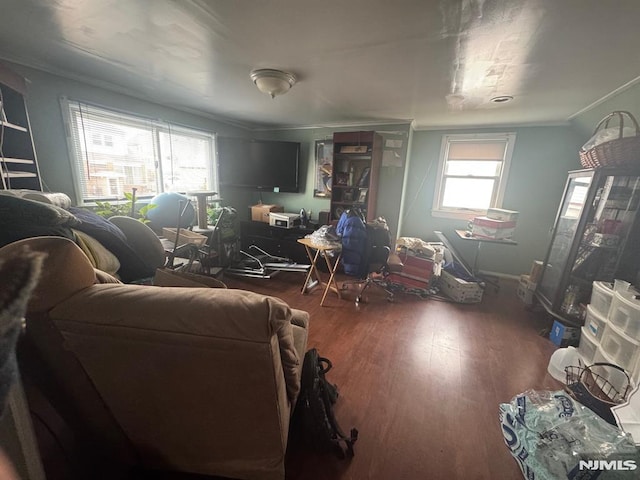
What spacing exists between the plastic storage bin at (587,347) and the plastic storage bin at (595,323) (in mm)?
29

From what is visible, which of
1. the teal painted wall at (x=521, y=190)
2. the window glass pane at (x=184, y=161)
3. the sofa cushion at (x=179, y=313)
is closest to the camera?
the sofa cushion at (x=179, y=313)

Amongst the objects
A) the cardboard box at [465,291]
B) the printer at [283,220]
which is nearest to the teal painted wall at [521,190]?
the cardboard box at [465,291]

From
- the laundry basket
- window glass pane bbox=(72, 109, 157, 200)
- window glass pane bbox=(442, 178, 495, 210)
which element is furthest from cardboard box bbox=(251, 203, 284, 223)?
the laundry basket

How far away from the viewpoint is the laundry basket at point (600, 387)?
4.68 ft

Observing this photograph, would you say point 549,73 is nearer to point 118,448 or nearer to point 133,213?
point 118,448

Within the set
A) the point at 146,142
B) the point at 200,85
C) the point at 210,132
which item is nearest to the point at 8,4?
the point at 200,85

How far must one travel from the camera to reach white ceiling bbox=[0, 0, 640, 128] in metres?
1.23

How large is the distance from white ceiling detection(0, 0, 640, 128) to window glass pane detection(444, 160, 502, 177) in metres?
0.91

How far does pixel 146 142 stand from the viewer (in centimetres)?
304

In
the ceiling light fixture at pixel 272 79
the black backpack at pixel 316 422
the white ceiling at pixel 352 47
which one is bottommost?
the black backpack at pixel 316 422

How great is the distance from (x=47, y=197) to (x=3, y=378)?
6.05 ft

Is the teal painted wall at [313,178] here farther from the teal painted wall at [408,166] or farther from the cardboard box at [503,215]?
the cardboard box at [503,215]

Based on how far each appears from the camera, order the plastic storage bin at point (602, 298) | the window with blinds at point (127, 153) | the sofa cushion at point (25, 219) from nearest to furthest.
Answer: the sofa cushion at point (25, 219), the plastic storage bin at point (602, 298), the window with blinds at point (127, 153)

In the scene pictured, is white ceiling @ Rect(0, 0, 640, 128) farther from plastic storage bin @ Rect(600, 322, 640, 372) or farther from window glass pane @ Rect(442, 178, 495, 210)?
plastic storage bin @ Rect(600, 322, 640, 372)
